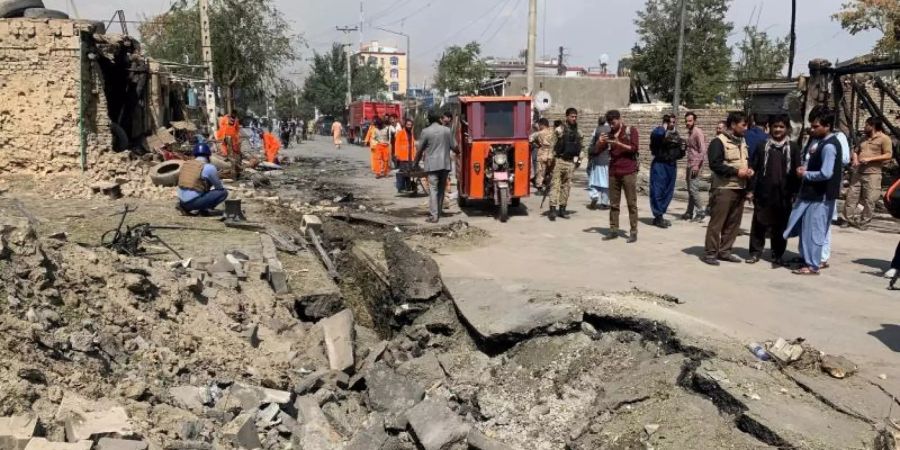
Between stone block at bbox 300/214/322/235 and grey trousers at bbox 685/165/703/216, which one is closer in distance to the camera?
stone block at bbox 300/214/322/235

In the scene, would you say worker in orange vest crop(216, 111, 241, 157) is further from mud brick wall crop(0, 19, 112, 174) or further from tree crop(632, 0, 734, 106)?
tree crop(632, 0, 734, 106)

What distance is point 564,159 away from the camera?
9.86 meters

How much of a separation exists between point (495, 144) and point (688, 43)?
26.1m

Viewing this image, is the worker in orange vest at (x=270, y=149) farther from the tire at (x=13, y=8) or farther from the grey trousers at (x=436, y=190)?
the grey trousers at (x=436, y=190)

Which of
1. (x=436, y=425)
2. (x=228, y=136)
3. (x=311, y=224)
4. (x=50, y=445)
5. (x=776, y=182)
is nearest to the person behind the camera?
(x=50, y=445)

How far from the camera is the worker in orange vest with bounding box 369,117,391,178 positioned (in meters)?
16.0

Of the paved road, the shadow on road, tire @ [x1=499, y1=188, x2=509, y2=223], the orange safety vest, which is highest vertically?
the orange safety vest

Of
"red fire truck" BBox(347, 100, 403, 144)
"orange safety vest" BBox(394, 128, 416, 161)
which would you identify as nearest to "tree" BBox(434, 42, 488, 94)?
"red fire truck" BBox(347, 100, 403, 144)

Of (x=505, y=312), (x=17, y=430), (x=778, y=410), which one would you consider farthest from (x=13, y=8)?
(x=778, y=410)

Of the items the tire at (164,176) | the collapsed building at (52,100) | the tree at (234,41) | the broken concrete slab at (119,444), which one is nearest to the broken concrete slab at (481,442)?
the broken concrete slab at (119,444)

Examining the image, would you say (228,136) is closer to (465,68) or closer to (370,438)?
(370,438)

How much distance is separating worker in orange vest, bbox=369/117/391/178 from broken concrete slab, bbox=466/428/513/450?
12.6m

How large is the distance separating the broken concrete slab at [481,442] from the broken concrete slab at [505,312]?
1.26 m

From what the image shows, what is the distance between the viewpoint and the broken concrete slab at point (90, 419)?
3174mm
